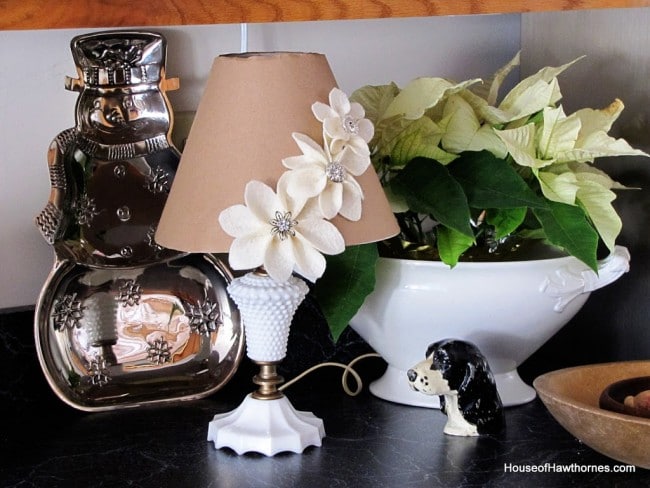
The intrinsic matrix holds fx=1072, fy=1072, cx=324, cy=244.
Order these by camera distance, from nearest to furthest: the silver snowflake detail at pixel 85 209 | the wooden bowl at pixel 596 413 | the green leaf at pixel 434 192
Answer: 1. the wooden bowl at pixel 596 413
2. the green leaf at pixel 434 192
3. the silver snowflake detail at pixel 85 209

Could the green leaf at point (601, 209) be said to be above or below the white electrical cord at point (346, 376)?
above

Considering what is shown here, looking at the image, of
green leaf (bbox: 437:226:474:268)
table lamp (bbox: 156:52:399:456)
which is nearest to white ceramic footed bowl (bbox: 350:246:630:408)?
green leaf (bbox: 437:226:474:268)

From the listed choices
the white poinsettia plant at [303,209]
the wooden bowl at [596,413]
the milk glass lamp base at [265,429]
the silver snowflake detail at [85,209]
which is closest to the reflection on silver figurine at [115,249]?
the silver snowflake detail at [85,209]

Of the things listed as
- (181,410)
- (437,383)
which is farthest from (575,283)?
(181,410)

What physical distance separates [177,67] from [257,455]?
43 cm

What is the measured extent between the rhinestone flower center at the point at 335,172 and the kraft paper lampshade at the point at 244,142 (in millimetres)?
30

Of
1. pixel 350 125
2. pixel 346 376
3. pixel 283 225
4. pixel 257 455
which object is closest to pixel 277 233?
pixel 283 225

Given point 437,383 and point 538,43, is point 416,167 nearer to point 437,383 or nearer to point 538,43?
point 437,383

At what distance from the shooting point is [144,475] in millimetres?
920

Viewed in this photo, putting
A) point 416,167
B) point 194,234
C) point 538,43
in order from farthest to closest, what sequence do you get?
point 538,43
point 416,167
point 194,234

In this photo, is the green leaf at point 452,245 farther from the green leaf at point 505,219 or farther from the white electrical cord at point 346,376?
the white electrical cord at point 346,376

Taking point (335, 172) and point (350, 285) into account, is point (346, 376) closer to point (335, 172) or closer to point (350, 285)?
point (350, 285)

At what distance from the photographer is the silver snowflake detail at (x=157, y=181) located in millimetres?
1081

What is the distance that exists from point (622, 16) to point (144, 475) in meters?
0.71
